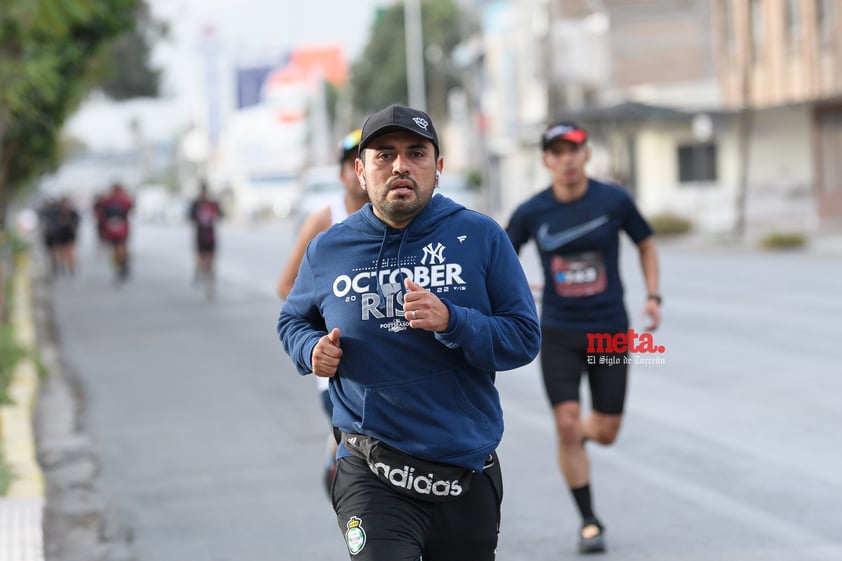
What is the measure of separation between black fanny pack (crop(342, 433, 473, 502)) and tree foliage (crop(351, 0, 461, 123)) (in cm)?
7518

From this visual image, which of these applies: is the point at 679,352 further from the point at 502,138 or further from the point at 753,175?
the point at 502,138

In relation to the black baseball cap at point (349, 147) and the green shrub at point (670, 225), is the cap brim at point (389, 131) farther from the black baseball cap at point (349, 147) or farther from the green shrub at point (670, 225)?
the green shrub at point (670, 225)

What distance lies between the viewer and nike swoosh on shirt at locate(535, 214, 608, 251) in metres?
Result: 6.62

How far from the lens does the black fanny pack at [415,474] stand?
3830 millimetres

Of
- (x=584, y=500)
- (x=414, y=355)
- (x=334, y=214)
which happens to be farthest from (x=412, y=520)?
(x=334, y=214)

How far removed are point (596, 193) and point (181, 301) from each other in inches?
672

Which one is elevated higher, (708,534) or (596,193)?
(596,193)

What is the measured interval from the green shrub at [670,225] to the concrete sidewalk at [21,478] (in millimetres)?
23883

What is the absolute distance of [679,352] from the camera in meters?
13.0

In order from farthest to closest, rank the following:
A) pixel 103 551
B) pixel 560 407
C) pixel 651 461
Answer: pixel 651 461 → pixel 103 551 → pixel 560 407

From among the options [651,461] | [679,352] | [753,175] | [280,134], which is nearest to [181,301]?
[679,352]

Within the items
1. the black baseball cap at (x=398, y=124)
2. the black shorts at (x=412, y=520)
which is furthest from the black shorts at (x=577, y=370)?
the black baseball cap at (x=398, y=124)

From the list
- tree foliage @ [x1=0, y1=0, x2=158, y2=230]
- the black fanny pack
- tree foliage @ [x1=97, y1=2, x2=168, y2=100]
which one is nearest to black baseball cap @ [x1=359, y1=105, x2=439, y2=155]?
the black fanny pack

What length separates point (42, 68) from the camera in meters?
14.0
